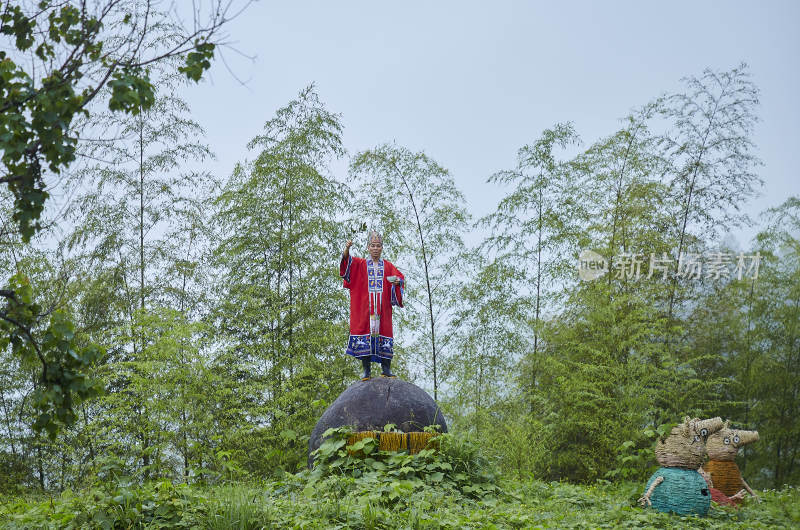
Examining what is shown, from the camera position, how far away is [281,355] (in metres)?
9.27

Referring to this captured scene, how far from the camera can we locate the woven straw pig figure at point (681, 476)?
238 inches

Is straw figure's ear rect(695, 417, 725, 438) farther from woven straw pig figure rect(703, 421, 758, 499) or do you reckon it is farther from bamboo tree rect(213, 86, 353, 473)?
bamboo tree rect(213, 86, 353, 473)

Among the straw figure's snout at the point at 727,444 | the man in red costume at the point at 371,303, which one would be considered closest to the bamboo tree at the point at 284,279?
the man in red costume at the point at 371,303

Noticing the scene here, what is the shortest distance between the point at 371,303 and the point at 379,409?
3.81 feet

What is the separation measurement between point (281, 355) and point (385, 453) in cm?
355

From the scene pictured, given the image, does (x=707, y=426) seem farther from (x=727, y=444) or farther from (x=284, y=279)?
(x=284, y=279)

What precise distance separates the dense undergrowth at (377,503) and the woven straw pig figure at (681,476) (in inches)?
6.8

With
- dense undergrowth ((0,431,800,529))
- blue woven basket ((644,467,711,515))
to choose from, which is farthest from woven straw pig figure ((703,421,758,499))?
blue woven basket ((644,467,711,515))

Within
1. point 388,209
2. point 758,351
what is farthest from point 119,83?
point 758,351

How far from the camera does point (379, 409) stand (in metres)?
6.54

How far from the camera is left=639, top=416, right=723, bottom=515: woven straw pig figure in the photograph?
604 centimetres

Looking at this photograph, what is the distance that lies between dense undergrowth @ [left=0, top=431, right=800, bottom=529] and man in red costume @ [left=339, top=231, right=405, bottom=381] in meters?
1.12

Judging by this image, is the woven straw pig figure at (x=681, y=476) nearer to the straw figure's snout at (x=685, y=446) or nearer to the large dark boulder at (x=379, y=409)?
the straw figure's snout at (x=685, y=446)

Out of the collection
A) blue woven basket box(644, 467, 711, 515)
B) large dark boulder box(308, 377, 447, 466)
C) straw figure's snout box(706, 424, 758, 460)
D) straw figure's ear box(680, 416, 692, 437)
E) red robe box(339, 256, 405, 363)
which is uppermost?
red robe box(339, 256, 405, 363)
